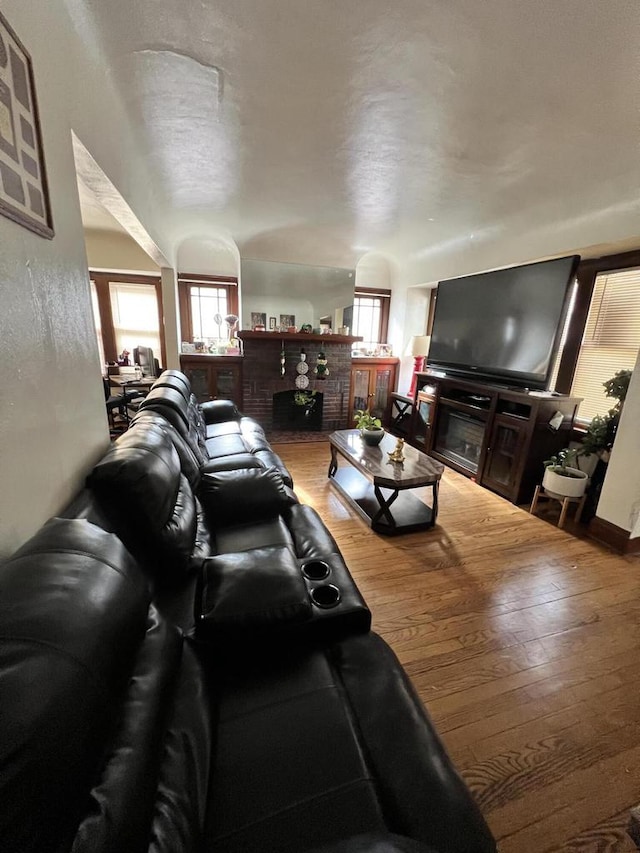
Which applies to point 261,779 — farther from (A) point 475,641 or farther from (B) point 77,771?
(A) point 475,641

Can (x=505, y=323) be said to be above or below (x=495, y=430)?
above

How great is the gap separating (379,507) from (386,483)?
0.40 meters

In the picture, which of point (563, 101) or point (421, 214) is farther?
point (421, 214)

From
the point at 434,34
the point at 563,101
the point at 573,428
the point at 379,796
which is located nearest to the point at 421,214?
the point at 563,101

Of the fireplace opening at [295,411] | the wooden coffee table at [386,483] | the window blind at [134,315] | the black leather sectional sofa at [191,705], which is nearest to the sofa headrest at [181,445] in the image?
the black leather sectional sofa at [191,705]

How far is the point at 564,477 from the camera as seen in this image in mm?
2609

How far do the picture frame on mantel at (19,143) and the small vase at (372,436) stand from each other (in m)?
2.43

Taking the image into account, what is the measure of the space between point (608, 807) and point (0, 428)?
2073 mm

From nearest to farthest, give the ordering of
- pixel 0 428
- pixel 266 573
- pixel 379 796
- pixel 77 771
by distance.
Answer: pixel 77 771, pixel 379 796, pixel 0 428, pixel 266 573

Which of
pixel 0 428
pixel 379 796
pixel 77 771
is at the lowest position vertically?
pixel 379 796

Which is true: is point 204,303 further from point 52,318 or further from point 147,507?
point 147,507

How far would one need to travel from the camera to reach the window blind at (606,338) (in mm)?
2633

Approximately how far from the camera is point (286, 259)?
4629 millimetres

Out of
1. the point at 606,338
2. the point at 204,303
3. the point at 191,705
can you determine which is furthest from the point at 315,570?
the point at 204,303
